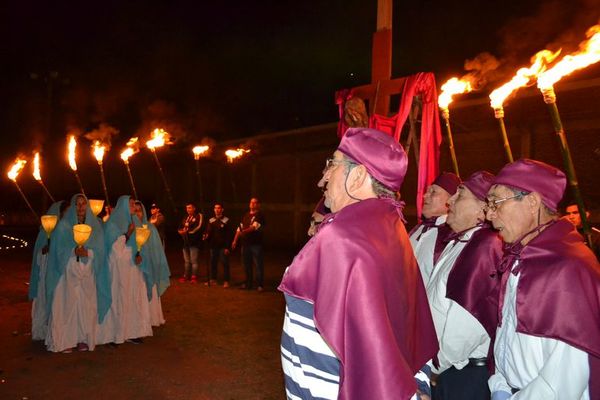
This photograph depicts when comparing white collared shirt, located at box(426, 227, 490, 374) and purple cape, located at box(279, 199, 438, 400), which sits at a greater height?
purple cape, located at box(279, 199, 438, 400)

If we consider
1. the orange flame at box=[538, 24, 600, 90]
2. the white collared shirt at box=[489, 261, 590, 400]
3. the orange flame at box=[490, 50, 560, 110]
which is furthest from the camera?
the orange flame at box=[490, 50, 560, 110]

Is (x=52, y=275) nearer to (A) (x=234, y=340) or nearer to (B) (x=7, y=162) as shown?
(A) (x=234, y=340)

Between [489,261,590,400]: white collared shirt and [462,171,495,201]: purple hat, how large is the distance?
1164mm

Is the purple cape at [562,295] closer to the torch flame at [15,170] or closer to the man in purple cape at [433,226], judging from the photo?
the man in purple cape at [433,226]

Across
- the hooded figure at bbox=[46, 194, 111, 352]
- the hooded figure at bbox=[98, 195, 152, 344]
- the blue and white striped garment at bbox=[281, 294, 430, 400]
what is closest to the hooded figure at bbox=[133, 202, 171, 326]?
the hooded figure at bbox=[98, 195, 152, 344]

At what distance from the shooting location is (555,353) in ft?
7.24

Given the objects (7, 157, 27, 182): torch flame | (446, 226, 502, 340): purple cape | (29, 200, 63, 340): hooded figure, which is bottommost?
(29, 200, 63, 340): hooded figure

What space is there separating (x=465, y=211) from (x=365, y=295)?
2069 mm

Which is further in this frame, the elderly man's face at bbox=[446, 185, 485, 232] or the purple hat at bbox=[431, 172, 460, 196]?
the purple hat at bbox=[431, 172, 460, 196]

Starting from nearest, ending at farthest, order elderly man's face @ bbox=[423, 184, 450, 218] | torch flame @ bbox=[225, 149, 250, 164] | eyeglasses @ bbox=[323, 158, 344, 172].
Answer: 1. eyeglasses @ bbox=[323, 158, 344, 172]
2. elderly man's face @ bbox=[423, 184, 450, 218]
3. torch flame @ bbox=[225, 149, 250, 164]

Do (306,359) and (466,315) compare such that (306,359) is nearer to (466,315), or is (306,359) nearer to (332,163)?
(332,163)

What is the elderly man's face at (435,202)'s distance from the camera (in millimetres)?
4305

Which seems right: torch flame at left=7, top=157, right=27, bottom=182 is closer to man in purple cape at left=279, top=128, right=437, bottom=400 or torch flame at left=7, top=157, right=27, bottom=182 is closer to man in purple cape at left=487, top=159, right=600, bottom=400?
man in purple cape at left=279, top=128, right=437, bottom=400

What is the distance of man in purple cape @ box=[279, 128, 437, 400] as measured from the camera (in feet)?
6.09
